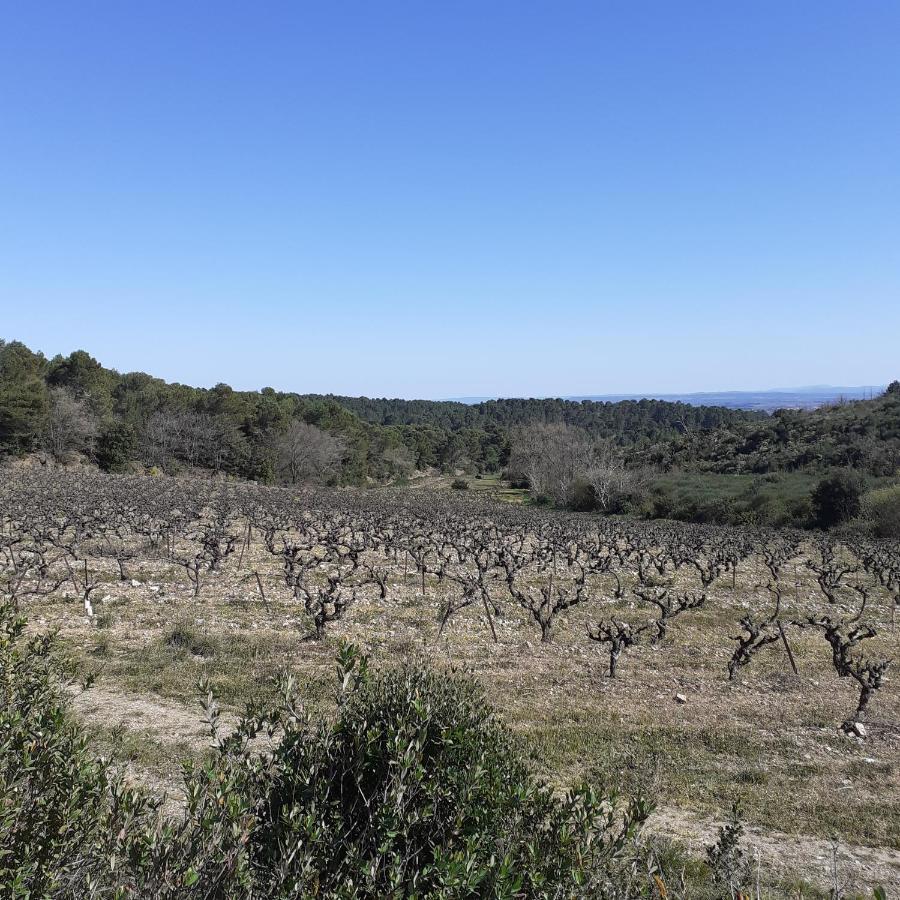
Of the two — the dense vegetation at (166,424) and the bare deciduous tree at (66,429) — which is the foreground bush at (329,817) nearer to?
the dense vegetation at (166,424)

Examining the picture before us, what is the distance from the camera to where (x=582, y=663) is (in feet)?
40.5

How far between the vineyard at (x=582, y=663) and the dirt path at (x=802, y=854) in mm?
27

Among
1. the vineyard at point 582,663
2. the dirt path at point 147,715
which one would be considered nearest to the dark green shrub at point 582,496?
the vineyard at point 582,663

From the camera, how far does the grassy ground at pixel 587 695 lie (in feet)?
23.7

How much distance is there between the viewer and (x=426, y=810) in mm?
3318

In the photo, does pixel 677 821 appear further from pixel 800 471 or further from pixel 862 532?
pixel 800 471

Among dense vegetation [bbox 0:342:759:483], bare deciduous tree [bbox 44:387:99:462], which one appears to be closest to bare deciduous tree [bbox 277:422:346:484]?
dense vegetation [bbox 0:342:759:483]

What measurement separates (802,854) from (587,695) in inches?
177

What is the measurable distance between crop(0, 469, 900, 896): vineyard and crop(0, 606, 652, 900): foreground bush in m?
0.90

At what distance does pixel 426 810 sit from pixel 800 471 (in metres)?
53.9

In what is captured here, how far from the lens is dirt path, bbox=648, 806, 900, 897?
580cm

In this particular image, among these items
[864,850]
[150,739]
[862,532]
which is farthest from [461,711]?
[862,532]

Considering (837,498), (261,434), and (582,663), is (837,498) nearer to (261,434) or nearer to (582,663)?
(582,663)

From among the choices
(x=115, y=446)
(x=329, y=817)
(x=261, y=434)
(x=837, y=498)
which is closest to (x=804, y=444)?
(x=837, y=498)
